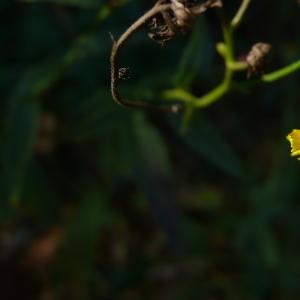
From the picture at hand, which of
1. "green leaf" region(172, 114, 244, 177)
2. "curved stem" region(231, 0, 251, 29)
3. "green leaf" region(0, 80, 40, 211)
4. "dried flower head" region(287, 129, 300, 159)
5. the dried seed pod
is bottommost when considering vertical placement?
"dried flower head" region(287, 129, 300, 159)

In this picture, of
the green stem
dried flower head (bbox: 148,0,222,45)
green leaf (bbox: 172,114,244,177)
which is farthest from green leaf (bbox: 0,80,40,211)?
dried flower head (bbox: 148,0,222,45)

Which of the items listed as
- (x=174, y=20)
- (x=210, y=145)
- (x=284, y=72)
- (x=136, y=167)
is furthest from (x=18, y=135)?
(x=174, y=20)

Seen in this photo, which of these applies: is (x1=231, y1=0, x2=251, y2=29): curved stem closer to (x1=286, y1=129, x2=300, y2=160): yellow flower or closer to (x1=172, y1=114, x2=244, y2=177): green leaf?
(x1=286, y1=129, x2=300, y2=160): yellow flower

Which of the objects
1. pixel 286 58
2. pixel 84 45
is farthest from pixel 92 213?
pixel 286 58

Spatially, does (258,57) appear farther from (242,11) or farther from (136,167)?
(136,167)

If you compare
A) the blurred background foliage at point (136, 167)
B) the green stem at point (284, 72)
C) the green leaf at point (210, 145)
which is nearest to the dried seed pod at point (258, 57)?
the green stem at point (284, 72)

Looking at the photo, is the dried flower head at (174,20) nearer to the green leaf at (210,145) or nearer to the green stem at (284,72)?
the green stem at (284,72)
